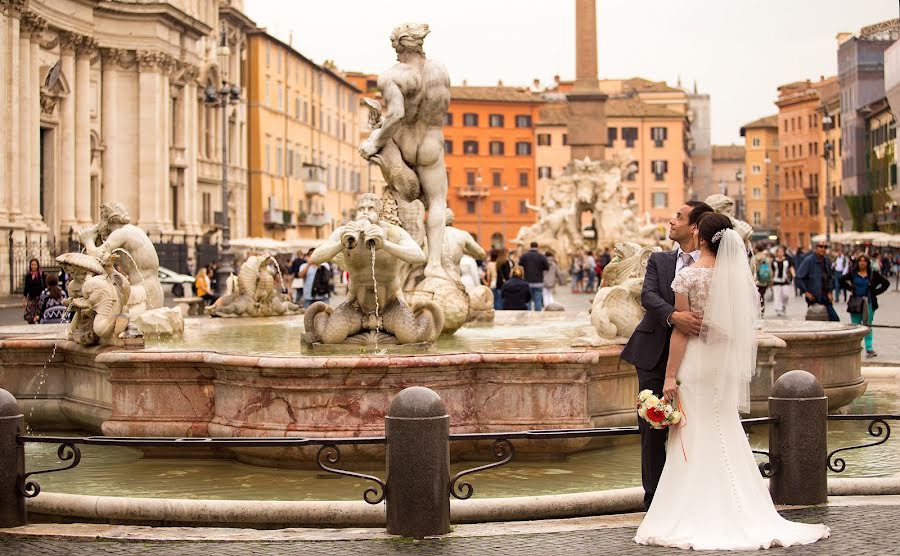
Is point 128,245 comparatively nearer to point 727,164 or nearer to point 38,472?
point 38,472

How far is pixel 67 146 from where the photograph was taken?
44.5 metres

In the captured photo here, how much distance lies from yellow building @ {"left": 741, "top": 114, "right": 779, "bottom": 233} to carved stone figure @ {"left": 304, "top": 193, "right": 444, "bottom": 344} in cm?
13257

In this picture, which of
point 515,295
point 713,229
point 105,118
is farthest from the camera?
point 105,118

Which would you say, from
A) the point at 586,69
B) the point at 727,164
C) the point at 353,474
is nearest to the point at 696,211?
the point at 353,474

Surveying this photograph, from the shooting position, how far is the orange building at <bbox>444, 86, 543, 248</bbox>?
11231cm

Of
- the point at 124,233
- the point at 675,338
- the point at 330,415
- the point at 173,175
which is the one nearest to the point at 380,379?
the point at 330,415

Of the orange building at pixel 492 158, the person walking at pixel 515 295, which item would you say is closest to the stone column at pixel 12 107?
the person walking at pixel 515 295

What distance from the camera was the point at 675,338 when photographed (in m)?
7.03

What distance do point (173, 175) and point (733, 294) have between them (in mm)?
48162

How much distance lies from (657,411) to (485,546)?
41.9 inches

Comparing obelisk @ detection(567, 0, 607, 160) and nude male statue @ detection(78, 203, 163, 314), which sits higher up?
obelisk @ detection(567, 0, 607, 160)

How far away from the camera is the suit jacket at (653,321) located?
722 centimetres

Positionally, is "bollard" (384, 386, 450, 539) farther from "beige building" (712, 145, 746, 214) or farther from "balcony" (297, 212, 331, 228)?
"beige building" (712, 145, 746, 214)

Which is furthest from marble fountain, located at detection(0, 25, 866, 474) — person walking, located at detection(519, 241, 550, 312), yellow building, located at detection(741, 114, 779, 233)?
yellow building, located at detection(741, 114, 779, 233)
